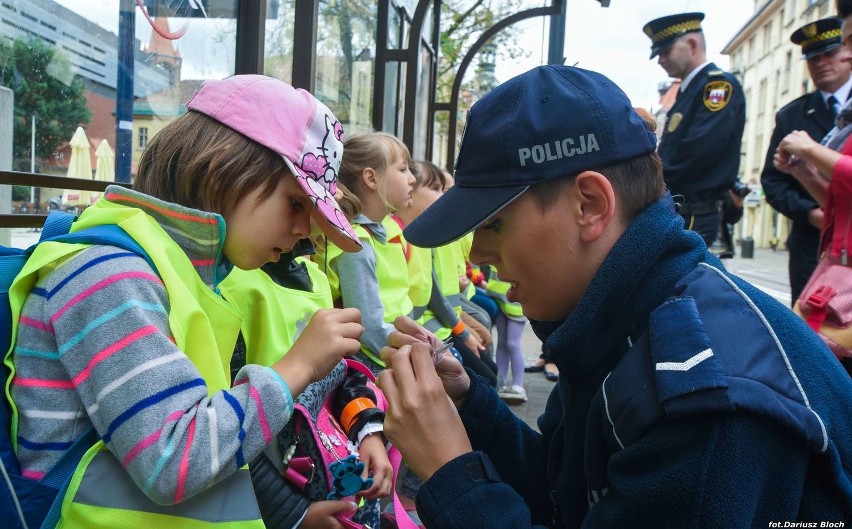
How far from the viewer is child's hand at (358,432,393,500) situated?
2066mm

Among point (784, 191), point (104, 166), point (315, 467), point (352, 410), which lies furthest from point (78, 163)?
point (784, 191)

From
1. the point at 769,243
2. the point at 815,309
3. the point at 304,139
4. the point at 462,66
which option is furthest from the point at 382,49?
the point at 769,243

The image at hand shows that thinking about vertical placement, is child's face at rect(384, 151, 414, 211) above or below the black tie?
below

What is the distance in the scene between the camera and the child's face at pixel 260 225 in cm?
162

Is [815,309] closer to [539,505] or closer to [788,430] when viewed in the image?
[539,505]

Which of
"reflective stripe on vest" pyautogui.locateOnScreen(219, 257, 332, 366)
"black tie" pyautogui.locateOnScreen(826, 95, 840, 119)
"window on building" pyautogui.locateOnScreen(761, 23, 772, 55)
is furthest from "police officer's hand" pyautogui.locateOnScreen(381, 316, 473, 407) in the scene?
"window on building" pyautogui.locateOnScreen(761, 23, 772, 55)

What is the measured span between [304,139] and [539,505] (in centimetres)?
101

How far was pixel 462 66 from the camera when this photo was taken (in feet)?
25.4

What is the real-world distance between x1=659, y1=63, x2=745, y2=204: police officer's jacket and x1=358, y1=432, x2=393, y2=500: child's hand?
9.10 feet

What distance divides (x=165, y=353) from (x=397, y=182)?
2365mm

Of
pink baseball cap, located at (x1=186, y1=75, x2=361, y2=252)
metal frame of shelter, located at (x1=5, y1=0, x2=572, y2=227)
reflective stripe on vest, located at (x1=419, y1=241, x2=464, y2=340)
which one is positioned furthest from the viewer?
reflective stripe on vest, located at (x1=419, y1=241, x2=464, y2=340)

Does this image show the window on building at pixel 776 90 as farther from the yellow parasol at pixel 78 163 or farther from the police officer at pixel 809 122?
the yellow parasol at pixel 78 163

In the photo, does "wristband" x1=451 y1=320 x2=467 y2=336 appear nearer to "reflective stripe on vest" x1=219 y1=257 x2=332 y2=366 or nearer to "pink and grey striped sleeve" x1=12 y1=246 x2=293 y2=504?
"reflective stripe on vest" x1=219 y1=257 x2=332 y2=366

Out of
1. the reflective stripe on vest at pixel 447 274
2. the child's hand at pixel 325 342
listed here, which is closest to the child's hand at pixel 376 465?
the child's hand at pixel 325 342
